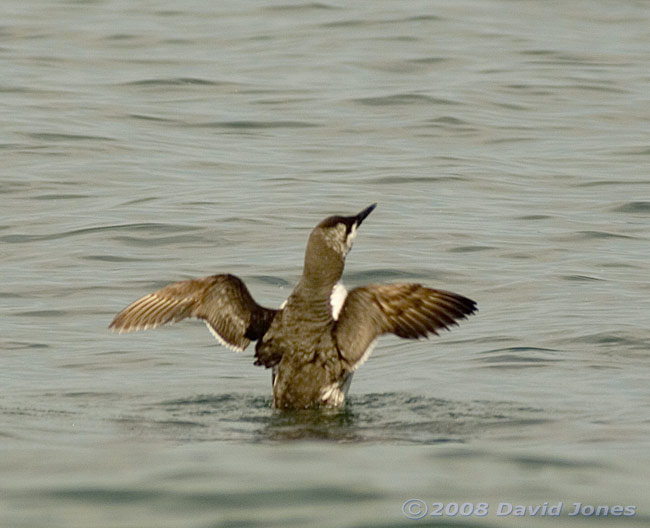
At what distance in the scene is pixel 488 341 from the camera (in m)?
9.91

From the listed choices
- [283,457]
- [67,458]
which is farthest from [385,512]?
[67,458]

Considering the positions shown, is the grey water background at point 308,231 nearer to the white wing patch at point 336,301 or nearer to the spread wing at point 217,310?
the spread wing at point 217,310

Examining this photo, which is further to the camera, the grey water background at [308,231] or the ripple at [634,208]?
the ripple at [634,208]

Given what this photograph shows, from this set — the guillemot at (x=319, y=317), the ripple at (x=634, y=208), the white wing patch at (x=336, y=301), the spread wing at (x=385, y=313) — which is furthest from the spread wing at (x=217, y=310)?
the ripple at (x=634, y=208)

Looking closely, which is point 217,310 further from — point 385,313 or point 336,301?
point 385,313

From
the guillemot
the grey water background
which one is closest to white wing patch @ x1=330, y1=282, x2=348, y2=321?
the guillemot

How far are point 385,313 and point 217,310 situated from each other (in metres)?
1.12

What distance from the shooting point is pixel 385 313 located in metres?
7.89

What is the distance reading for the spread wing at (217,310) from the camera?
823 centimetres

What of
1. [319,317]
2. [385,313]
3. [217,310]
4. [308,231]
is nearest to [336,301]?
[319,317]

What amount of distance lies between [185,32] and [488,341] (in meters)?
16.2

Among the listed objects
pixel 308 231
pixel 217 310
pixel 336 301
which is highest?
pixel 336 301

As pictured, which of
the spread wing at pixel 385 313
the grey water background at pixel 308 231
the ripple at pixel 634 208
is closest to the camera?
the grey water background at pixel 308 231

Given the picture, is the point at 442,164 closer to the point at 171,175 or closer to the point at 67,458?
the point at 171,175
